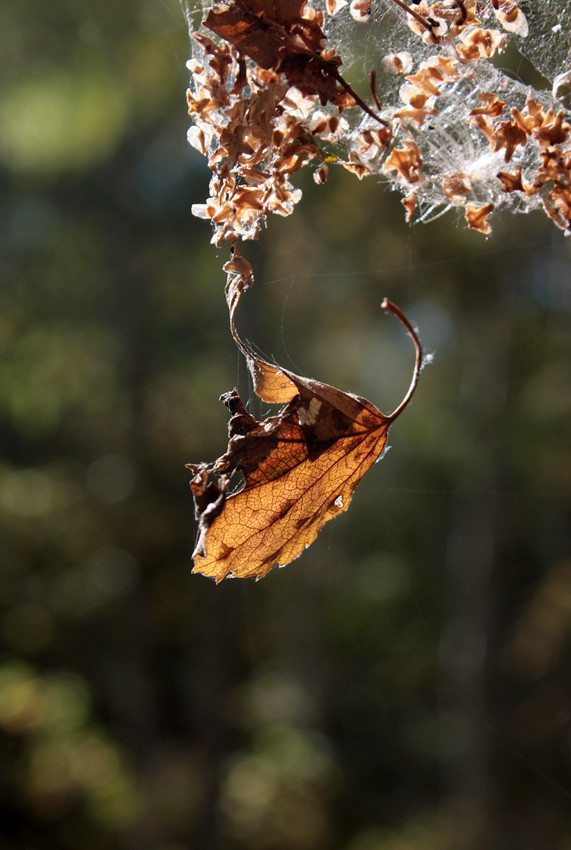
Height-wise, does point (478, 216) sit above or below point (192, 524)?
above

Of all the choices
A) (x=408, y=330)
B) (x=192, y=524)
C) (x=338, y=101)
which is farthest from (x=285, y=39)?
(x=192, y=524)

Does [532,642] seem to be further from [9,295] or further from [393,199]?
[9,295]

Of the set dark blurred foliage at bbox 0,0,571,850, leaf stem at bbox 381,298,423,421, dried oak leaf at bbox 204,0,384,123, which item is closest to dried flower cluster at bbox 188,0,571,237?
dried oak leaf at bbox 204,0,384,123

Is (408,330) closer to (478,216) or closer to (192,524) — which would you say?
(478,216)

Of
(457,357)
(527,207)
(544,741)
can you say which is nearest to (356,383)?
(457,357)

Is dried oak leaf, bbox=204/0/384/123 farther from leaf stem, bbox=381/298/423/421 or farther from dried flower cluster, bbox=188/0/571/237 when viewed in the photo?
leaf stem, bbox=381/298/423/421

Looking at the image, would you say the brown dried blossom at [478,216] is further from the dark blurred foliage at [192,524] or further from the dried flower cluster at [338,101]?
the dark blurred foliage at [192,524]
